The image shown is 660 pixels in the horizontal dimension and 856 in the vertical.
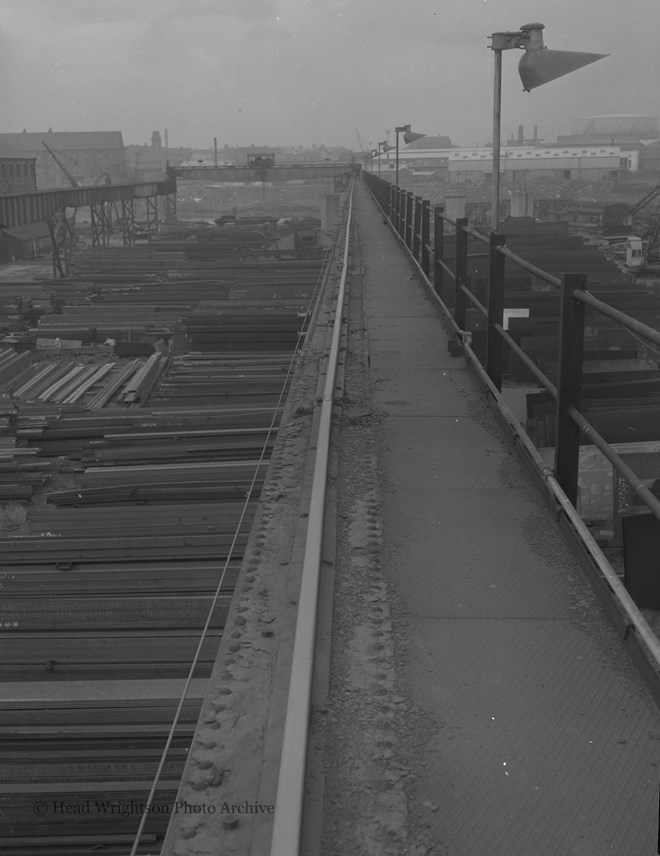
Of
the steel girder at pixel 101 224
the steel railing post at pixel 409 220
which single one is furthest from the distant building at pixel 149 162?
the steel railing post at pixel 409 220

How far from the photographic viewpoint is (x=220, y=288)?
84.5 feet

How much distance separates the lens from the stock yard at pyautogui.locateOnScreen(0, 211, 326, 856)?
16.5ft

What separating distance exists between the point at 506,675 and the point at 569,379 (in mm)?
1636

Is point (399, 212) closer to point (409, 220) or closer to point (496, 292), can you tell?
point (409, 220)

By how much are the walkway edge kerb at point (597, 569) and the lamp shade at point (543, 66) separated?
3509 millimetres

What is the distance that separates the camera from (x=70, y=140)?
125500 millimetres

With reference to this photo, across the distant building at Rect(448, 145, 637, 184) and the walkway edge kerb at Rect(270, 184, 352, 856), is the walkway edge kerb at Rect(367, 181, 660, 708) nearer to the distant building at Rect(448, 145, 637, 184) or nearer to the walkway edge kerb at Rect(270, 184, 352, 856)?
the walkway edge kerb at Rect(270, 184, 352, 856)

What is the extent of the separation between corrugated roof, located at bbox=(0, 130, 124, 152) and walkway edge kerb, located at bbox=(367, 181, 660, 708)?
12678 centimetres

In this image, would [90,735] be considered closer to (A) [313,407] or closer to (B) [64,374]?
(A) [313,407]

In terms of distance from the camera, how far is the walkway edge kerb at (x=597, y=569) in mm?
3146

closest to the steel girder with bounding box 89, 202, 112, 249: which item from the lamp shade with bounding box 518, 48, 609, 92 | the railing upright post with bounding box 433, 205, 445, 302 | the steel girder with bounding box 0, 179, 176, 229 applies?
the steel girder with bounding box 0, 179, 176, 229

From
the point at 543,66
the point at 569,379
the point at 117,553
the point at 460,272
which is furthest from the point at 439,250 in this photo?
the point at 569,379

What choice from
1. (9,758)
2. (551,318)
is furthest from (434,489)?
(551,318)

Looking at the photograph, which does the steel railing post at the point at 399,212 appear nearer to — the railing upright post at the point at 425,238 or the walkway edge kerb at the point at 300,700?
the railing upright post at the point at 425,238
